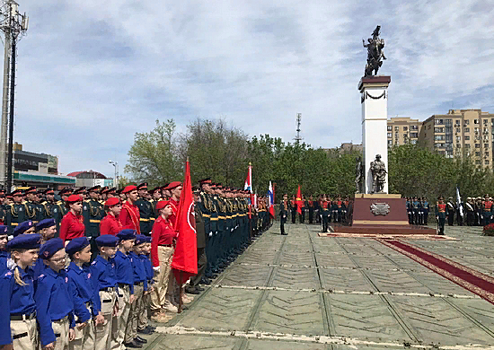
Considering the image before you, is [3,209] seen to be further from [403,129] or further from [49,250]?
[403,129]

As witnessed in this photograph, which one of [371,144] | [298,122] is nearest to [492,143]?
[298,122]

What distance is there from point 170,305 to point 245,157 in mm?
29164

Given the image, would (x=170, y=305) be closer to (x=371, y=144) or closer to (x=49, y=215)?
(x=49, y=215)

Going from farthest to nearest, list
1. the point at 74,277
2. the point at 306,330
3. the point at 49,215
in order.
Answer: the point at 49,215 → the point at 306,330 → the point at 74,277

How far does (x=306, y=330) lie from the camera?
5059mm

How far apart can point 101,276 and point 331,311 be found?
11.7 ft

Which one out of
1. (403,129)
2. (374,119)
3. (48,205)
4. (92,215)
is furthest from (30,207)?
(403,129)

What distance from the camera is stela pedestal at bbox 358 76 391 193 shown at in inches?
793

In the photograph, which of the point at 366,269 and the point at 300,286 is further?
the point at 366,269

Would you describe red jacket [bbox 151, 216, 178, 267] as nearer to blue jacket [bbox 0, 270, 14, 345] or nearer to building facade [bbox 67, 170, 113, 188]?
blue jacket [bbox 0, 270, 14, 345]

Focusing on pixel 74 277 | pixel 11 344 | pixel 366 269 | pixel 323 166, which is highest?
pixel 323 166

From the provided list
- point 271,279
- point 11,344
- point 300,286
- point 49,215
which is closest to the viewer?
point 11,344

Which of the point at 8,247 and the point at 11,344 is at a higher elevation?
the point at 8,247

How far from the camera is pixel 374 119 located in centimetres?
2030
